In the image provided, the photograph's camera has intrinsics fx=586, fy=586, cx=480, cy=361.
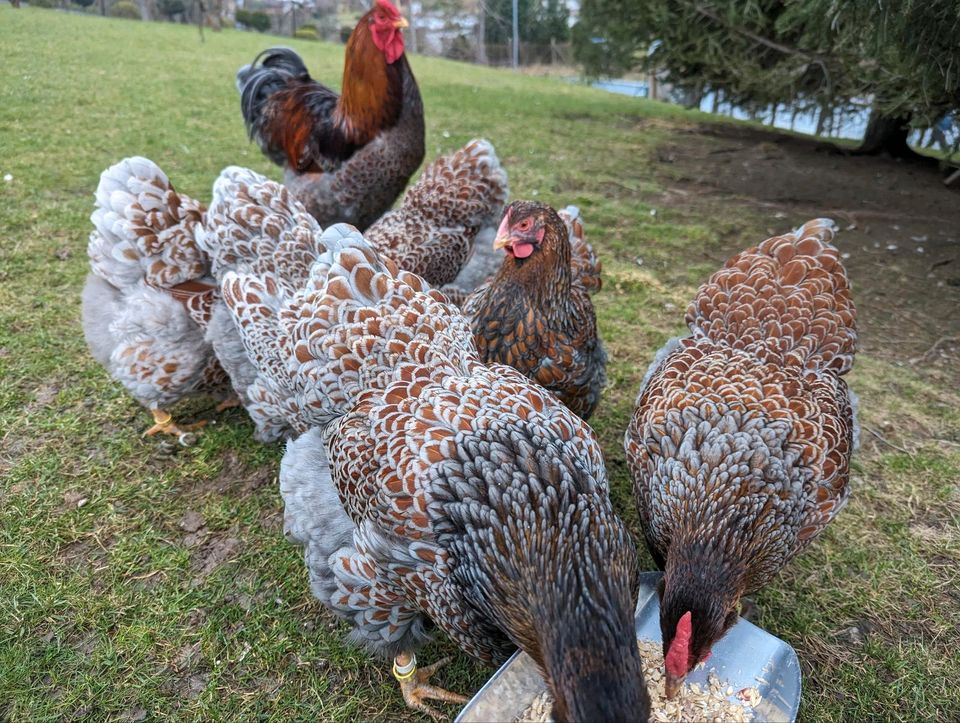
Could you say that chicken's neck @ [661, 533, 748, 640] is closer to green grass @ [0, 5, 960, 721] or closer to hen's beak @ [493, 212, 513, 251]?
green grass @ [0, 5, 960, 721]

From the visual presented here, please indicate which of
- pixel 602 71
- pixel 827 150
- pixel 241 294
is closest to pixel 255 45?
pixel 602 71

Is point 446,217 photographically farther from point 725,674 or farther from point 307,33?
point 307,33

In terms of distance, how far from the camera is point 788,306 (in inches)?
80.0

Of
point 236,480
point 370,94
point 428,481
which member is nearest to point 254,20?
point 370,94

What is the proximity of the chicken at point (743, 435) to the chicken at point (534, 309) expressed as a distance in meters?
0.33

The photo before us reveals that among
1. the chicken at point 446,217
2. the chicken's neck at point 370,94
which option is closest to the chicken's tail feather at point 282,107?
the chicken's neck at point 370,94

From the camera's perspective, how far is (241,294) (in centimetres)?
217

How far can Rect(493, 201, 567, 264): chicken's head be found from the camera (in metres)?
2.13

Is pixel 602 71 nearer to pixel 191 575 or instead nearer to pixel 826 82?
pixel 826 82

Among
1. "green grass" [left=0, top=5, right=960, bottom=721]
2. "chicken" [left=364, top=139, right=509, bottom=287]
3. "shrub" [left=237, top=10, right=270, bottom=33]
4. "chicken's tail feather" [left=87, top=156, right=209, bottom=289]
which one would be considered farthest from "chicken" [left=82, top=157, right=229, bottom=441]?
"shrub" [left=237, top=10, right=270, bottom=33]

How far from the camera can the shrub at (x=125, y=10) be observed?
16.1m

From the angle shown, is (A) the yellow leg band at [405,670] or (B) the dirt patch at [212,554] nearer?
(A) the yellow leg band at [405,670]

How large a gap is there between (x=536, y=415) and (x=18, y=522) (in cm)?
199

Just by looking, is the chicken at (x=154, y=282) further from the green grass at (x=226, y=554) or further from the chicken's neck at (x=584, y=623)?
the chicken's neck at (x=584, y=623)
